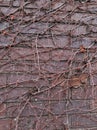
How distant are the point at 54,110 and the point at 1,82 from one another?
1.74 ft

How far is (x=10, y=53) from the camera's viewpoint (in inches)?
94.4

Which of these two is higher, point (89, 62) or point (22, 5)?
point (22, 5)

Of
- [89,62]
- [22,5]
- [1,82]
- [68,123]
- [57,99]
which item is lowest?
[68,123]

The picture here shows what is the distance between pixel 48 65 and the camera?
246 centimetres

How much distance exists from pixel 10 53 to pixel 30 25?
1.02 ft

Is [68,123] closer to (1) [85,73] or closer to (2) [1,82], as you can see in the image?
(1) [85,73]

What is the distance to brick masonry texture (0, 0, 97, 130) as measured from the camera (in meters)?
2.38

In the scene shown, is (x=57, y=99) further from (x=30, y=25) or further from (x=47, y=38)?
(x=30, y=25)

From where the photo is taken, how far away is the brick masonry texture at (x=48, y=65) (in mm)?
2385

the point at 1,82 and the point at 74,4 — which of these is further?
the point at 74,4

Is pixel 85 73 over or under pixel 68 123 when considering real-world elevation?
over

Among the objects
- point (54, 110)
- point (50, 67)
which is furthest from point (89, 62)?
point (54, 110)

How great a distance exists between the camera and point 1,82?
7.76 feet

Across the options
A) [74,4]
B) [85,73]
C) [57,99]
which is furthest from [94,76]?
[74,4]
